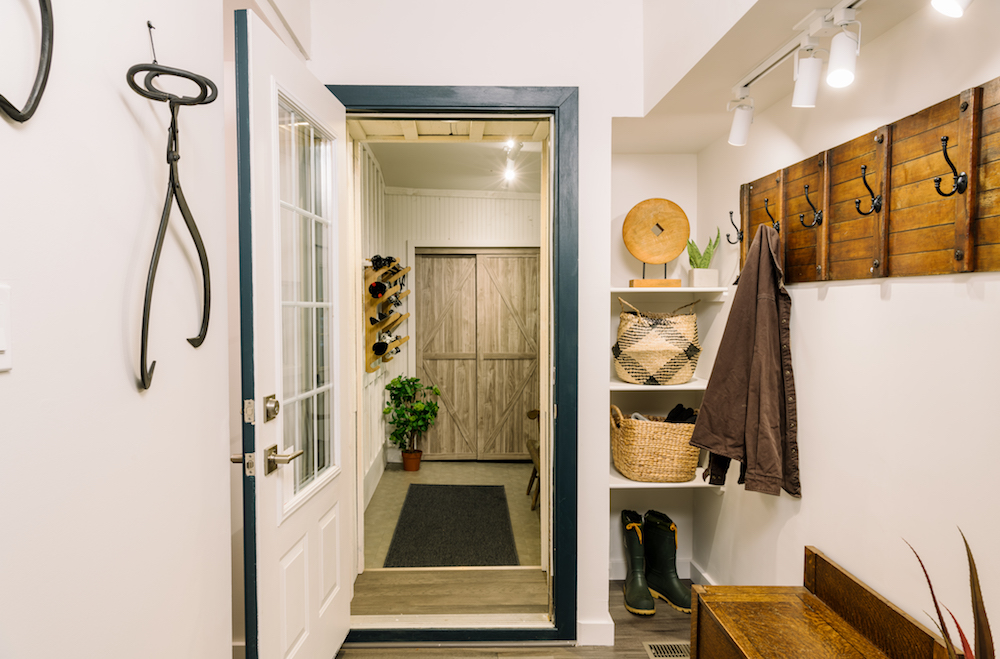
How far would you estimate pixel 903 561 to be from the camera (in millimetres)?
1334

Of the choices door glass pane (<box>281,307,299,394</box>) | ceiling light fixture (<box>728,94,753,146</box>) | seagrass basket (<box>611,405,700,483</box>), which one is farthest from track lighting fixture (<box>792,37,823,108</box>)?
door glass pane (<box>281,307,299,394</box>)

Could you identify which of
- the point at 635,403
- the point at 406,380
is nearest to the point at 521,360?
the point at 406,380

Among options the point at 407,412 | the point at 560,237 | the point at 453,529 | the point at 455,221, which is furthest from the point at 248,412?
the point at 455,221

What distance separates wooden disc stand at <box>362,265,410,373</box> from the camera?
3713 millimetres

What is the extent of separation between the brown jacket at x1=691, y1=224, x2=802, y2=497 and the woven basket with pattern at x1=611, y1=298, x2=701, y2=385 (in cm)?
38

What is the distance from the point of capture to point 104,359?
0.90 meters

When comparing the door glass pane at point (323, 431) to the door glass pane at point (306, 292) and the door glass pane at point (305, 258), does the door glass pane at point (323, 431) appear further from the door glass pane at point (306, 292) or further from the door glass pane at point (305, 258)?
the door glass pane at point (305, 258)

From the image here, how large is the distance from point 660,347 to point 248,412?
1626mm

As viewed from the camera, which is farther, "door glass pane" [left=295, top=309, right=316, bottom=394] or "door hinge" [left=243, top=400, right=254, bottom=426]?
"door glass pane" [left=295, top=309, right=316, bottom=394]

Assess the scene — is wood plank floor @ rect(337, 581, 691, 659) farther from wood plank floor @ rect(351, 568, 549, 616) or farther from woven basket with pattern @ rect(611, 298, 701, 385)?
woven basket with pattern @ rect(611, 298, 701, 385)

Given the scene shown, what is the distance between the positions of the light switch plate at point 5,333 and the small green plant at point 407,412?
3697 mm

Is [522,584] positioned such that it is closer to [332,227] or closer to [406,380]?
[332,227]

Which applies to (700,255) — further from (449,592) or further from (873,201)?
(449,592)

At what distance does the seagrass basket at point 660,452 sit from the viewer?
2.22 m
